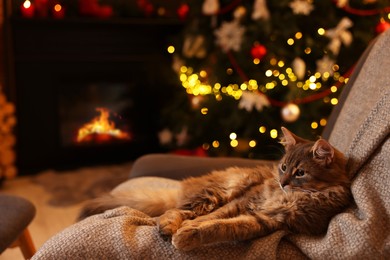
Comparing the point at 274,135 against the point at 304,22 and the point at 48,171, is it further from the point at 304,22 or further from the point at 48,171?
the point at 48,171

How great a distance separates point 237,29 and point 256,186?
1855 millimetres

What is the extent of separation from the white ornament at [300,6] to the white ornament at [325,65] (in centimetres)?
31

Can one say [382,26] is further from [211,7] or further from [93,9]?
[93,9]

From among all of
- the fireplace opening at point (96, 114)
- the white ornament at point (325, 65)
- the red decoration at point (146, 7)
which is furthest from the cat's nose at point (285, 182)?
the red decoration at point (146, 7)

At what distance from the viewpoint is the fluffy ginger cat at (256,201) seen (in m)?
1.15

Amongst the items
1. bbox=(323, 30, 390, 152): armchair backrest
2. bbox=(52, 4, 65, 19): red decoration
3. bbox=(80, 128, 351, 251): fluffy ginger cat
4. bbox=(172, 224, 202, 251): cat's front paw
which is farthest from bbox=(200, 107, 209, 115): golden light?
bbox=(172, 224, 202, 251): cat's front paw

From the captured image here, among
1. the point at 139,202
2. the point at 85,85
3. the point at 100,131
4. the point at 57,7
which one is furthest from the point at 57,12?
the point at 139,202

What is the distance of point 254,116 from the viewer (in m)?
3.17

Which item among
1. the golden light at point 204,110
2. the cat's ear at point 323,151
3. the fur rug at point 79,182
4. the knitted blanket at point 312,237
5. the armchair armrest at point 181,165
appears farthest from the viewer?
the golden light at point 204,110

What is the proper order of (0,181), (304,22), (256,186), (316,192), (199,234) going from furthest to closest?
(0,181) → (304,22) → (256,186) → (316,192) → (199,234)

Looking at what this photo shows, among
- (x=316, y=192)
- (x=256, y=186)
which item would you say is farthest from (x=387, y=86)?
(x=256, y=186)

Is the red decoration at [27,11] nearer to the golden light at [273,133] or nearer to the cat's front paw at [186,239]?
the golden light at [273,133]

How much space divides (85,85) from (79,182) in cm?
80

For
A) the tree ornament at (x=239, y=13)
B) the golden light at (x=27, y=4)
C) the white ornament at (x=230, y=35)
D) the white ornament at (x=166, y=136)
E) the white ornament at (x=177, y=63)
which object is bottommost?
the white ornament at (x=166, y=136)
